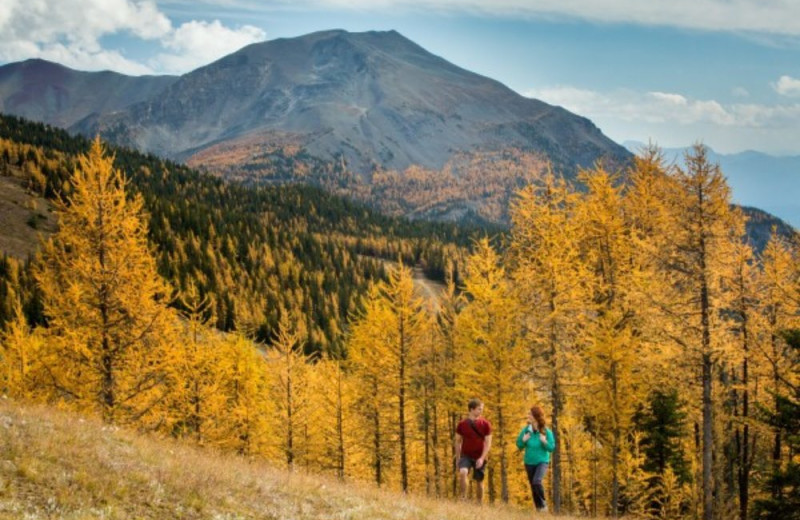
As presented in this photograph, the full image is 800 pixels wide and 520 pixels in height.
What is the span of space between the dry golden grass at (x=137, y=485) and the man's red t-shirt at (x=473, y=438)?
1.31 m

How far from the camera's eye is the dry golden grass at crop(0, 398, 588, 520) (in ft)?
26.0

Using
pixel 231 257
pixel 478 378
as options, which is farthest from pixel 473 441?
pixel 231 257

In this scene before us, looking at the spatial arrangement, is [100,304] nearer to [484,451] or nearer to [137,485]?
[137,485]

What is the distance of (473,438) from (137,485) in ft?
25.3

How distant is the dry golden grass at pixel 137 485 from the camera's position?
7.92 metres

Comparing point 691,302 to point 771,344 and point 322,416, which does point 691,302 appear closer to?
point 771,344

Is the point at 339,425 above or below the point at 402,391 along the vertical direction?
below

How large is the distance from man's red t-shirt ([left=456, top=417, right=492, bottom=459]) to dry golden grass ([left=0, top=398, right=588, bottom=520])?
1309 millimetres

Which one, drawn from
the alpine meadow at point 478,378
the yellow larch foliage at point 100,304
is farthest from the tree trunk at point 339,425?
the yellow larch foliage at point 100,304

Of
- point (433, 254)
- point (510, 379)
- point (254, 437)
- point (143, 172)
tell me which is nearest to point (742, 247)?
point (510, 379)

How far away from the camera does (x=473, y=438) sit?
13.5 meters

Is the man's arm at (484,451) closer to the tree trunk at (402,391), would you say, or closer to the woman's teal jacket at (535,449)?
the woman's teal jacket at (535,449)

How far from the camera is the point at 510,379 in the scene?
78.5ft

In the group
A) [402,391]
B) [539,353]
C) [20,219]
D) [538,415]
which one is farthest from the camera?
[20,219]
